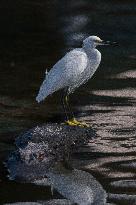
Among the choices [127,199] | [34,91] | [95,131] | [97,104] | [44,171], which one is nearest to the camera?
[127,199]

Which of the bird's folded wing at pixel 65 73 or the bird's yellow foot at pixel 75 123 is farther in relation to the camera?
the bird's yellow foot at pixel 75 123

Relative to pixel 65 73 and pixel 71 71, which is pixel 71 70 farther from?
pixel 65 73

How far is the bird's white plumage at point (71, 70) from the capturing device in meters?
13.6

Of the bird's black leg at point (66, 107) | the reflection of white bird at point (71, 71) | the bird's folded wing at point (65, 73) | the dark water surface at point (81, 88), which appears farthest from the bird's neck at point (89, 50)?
the dark water surface at point (81, 88)

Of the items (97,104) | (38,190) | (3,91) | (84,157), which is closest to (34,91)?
(3,91)

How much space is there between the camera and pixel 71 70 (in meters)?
13.7

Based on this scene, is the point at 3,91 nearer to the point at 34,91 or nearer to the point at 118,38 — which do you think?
the point at 34,91

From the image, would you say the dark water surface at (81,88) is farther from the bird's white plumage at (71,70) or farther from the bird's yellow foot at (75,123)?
the bird's white plumage at (71,70)

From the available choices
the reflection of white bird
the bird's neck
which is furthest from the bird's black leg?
the bird's neck

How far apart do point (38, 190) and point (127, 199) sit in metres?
1.23

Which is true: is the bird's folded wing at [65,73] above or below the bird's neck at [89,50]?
below

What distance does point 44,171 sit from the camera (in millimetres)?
12031

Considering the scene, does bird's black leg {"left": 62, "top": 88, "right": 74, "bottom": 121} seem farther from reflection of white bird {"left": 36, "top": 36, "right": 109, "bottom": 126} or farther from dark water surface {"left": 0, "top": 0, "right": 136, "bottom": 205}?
dark water surface {"left": 0, "top": 0, "right": 136, "bottom": 205}

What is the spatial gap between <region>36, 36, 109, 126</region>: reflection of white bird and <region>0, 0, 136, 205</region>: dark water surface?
A: 76 centimetres
